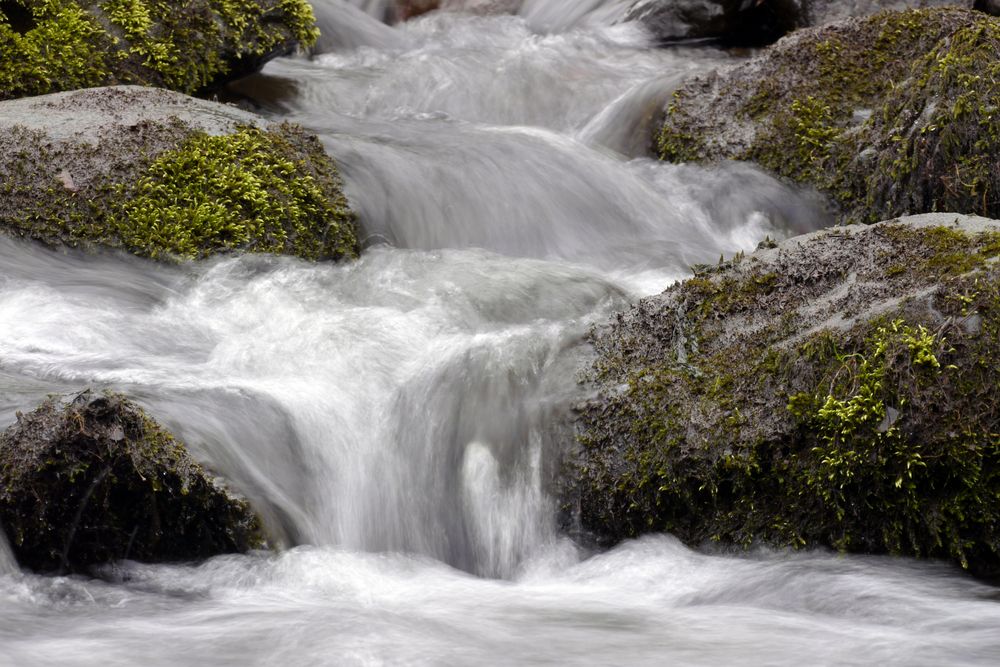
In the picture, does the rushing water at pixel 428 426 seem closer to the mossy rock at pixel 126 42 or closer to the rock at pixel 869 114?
the rock at pixel 869 114

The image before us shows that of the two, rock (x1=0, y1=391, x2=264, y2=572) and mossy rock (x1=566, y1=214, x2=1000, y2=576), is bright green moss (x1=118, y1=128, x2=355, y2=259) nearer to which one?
mossy rock (x1=566, y1=214, x2=1000, y2=576)

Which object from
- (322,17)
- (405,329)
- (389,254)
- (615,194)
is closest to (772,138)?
(615,194)

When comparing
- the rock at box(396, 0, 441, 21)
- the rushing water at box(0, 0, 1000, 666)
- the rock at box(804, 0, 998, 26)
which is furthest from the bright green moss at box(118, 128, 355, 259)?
the rock at box(396, 0, 441, 21)

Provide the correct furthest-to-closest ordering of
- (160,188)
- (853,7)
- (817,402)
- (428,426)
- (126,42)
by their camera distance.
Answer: (853,7) < (126,42) < (160,188) < (428,426) < (817,402)

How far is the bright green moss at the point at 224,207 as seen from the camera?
6152mm

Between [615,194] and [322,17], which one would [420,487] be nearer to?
[615,194]

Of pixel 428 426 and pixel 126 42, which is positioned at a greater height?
pixel 126 42

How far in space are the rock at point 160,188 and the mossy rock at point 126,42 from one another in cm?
96

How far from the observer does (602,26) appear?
447 inches

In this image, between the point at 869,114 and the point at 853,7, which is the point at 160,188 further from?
the point at 853,7

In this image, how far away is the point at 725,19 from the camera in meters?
10.5

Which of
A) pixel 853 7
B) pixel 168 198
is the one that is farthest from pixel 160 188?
pixel 853 7

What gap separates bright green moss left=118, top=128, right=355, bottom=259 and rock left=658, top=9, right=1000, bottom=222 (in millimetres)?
2812

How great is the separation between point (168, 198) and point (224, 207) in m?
0.32
